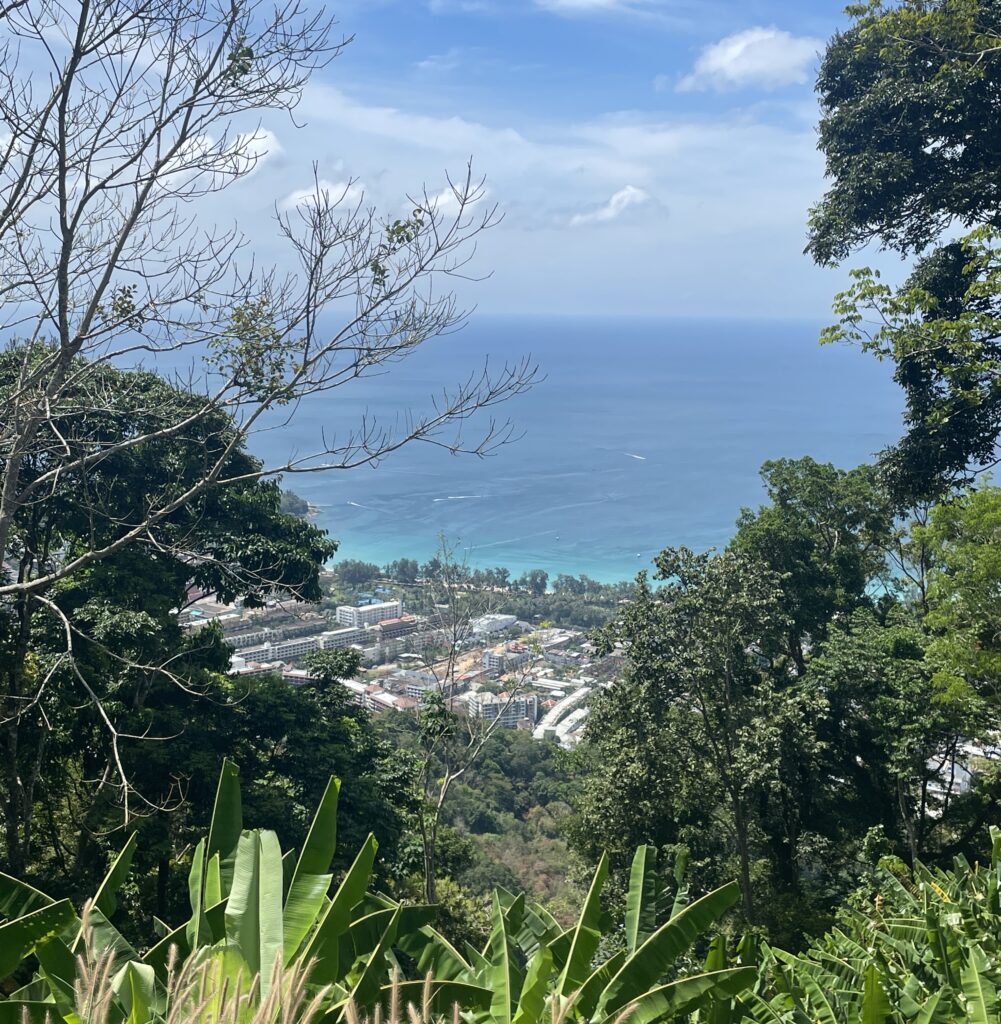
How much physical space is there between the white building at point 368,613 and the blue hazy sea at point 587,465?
3.05 metres

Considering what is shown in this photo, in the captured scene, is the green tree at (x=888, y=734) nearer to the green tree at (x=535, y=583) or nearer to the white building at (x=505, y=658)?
the white building at (x=505, y=658)

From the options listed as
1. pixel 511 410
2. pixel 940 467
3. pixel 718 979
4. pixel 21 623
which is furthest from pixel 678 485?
pixel 718 979

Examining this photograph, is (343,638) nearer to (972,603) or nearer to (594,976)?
(972,603)

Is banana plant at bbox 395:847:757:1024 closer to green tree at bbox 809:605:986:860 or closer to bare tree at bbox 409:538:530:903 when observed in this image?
bare tree at bbox 409:538:530:903

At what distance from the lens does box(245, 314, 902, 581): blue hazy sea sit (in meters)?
32.2

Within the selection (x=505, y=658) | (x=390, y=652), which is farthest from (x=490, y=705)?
(x=390, y=652)

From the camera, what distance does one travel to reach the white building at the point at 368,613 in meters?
19.4

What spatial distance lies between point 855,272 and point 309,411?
144 feet

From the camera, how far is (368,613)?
19516mm

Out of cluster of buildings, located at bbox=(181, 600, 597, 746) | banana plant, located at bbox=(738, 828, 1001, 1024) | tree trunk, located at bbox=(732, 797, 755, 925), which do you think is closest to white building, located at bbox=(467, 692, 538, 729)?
tree trunk, located at bbox=(732, 797, 755, 925)

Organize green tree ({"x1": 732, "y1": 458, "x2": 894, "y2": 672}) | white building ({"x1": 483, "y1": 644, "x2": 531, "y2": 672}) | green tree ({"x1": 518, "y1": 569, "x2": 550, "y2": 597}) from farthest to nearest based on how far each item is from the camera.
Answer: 1. green tree ({"x1": 518, "y1": 569, "x2": 550, "y2": 597})
2. green tree ({"x1": 732, "y1": 458, "x2": 894, "y2": 672})
3. white building ({"x1": 483, "y1": 644, "x2": 531, "y2": 672})

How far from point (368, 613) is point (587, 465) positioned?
25.3 meters

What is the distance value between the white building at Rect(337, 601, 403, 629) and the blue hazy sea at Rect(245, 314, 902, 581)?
3.05m

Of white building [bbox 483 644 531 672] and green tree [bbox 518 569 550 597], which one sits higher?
white building [bbox 483 644 531 672]
